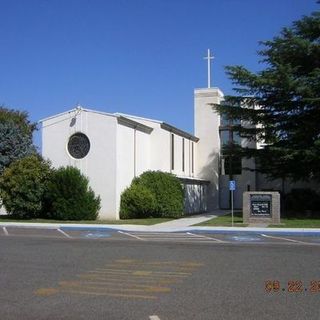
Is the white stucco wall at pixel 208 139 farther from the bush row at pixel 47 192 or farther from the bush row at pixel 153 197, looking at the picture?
the bush row at pixel 47 192

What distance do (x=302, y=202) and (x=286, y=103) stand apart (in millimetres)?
7848

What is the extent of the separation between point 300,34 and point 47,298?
29.3 m

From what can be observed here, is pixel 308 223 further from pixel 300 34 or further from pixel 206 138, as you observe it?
pixel 206 138

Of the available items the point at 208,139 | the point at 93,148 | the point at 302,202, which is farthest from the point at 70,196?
the point at 208,139

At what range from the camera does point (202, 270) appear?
40.8 ft

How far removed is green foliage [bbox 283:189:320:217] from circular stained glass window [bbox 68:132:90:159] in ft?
44.6

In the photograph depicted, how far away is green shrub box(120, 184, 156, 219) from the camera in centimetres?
3291

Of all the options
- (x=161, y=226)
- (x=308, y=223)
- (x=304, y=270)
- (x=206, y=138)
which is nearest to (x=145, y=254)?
(x=304, y=270)

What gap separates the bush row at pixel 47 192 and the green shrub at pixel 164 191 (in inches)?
131

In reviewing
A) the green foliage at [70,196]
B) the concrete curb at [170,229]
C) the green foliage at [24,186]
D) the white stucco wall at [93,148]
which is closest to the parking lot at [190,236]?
the concrete curb at [170,229]

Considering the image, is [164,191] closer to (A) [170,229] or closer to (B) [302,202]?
(A) [170,229]
